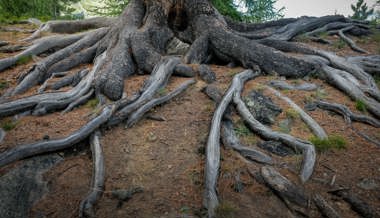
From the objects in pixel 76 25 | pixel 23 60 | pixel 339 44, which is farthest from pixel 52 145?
pixel 339 44

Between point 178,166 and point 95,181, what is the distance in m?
1.21

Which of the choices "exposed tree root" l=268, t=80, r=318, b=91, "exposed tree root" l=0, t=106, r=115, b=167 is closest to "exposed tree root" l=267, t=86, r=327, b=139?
"exposed tree root" l=268, t=80, r=318, b=91

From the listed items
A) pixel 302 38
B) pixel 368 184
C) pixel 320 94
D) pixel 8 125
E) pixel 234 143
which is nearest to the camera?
pixel 368 184

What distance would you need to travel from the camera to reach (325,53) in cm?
762

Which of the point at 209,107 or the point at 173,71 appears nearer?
the point at 209,107

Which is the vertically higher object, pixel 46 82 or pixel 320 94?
pixel 320 94

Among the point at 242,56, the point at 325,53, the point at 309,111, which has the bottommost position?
the point at 309,111

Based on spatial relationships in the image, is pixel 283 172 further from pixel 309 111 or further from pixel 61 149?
pixel 61 149

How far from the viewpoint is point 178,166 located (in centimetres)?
434

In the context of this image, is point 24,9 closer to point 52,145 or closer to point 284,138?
point 52,145

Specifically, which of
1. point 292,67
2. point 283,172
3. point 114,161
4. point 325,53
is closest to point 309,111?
point 292,67

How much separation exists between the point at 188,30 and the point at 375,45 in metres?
6.73

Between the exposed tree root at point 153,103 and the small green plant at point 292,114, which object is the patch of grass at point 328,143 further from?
the exposed tree root at point 153,103

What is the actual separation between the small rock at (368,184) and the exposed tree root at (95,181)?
3636mm
